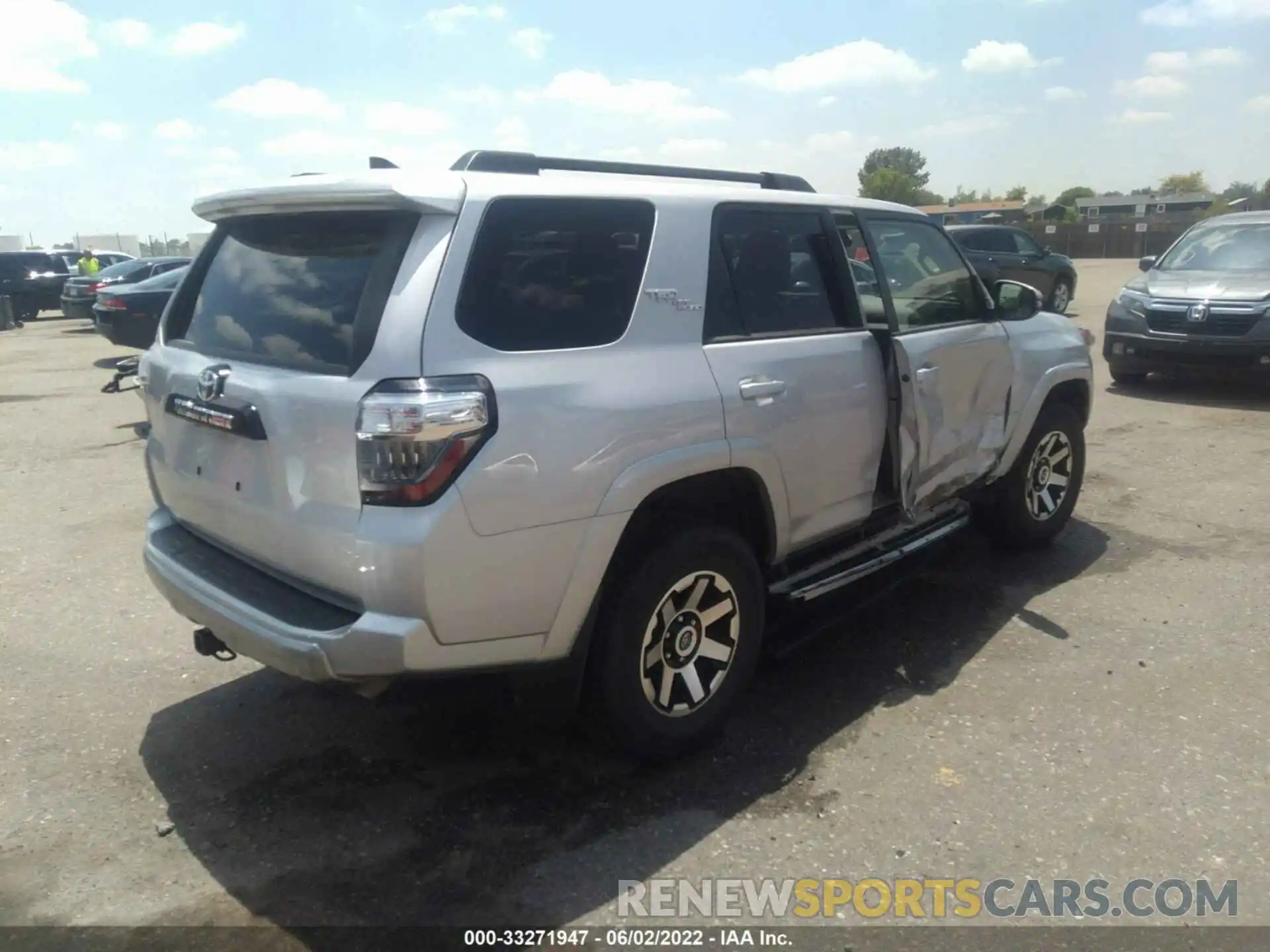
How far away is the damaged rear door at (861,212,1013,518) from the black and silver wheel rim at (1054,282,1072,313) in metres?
14.4

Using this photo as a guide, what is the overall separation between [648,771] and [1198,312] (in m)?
8.76

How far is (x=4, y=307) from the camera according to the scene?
24.1 meters

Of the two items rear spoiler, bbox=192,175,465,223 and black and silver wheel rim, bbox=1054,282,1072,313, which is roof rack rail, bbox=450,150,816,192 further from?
black and silver wheel rim, bbox=1054,282,1072,313

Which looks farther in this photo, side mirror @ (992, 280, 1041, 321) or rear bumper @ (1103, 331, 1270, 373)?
rear bumper @ (1103, 331, 1270, 373)

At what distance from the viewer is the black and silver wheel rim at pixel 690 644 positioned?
3283mm

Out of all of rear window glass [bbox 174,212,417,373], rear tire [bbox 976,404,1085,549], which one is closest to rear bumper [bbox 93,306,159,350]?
rear window glass [bbox 174,212,417,373]

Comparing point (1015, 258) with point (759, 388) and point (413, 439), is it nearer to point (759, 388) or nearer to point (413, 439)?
point (759, 388)

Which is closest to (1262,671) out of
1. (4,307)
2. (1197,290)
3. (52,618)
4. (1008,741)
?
(1008,741)

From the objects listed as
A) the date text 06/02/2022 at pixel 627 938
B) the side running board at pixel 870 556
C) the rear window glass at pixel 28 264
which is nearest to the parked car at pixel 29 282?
the rear window glass at pixel 28 264

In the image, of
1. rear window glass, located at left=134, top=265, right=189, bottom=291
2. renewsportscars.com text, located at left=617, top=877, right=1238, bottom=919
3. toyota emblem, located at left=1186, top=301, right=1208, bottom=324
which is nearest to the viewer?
renewsportscars.com text, located at left=617, top=877, right=1238, bottom=919

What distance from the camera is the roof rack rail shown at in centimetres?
320

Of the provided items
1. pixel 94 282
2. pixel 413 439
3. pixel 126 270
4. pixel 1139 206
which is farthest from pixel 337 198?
pixel 1139 206

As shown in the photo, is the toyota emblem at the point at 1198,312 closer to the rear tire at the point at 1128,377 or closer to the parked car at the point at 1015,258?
the rear tire at the point at 1128,377

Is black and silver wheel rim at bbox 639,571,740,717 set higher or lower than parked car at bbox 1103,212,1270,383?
lower
